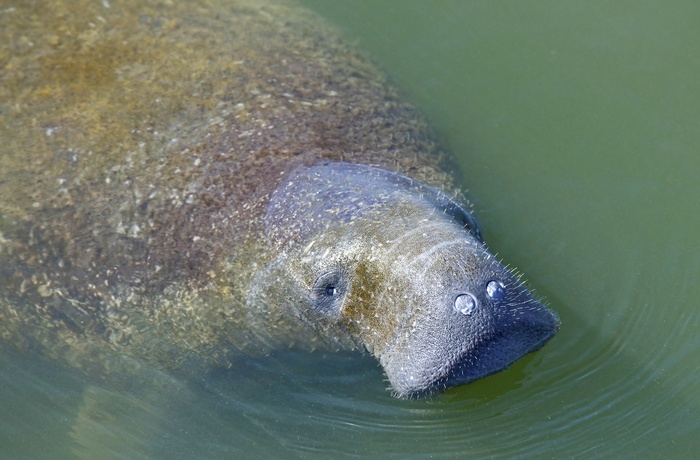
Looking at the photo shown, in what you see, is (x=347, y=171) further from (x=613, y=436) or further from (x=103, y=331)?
(x=613, y=436)

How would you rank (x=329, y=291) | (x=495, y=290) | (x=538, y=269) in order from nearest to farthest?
(x=495, y=290)
(x=329, y=291)
(x=538, y=269)

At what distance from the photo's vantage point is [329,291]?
489 centimetres

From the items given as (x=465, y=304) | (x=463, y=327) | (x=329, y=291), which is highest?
(x=465, y=304)

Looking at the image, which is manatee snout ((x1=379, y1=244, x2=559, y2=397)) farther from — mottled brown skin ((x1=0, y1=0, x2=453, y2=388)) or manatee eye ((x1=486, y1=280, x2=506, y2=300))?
mottled brown skin ((x1=0, y1=0, x2=453, y2=388))

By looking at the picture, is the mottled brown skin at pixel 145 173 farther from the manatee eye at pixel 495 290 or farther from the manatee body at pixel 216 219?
the manatee eye at pixel 495 290

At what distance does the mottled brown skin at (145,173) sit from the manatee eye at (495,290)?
1338mm

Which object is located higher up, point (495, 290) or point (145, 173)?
point (495, 290)

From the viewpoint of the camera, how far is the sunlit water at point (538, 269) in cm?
560

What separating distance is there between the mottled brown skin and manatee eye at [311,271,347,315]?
0.41 metres

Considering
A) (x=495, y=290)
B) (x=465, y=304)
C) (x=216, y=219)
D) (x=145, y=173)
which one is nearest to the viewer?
(x=465, y=304)

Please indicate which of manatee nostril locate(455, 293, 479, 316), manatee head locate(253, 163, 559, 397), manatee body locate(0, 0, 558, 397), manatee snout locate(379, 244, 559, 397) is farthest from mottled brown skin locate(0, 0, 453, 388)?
manatee nostril locate(455, 293, 479, 316)

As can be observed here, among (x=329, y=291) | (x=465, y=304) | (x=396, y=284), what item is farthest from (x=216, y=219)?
(x=465, y=304)

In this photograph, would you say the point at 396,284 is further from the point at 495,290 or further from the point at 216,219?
the point at 216,219

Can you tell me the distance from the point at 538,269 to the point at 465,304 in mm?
2160
